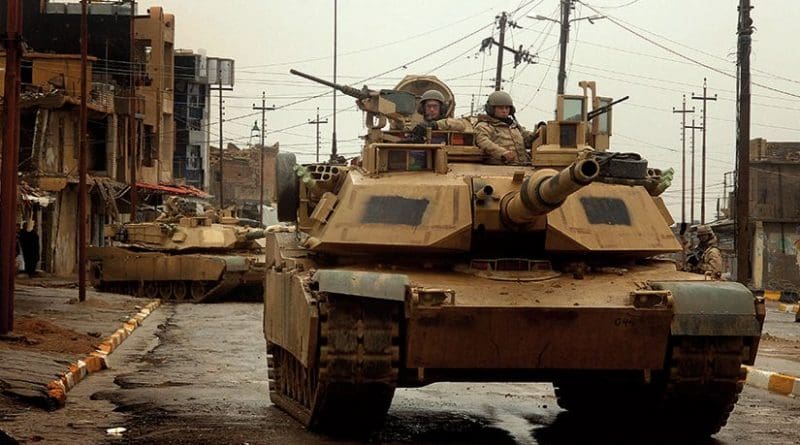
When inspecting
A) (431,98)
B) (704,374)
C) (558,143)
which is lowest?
(704,374)

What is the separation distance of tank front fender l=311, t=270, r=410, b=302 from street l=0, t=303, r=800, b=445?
3.77 feet

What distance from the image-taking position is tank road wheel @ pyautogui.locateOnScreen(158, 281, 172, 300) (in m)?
30.8

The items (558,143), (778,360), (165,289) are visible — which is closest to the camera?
(558,143)

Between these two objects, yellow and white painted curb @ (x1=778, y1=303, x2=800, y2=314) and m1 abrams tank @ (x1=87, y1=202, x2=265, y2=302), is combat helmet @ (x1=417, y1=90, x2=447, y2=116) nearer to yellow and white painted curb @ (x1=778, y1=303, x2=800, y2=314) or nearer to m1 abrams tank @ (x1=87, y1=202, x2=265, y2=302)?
m1 abrams tank @ (x1=87, y1=202, x2=265, y2=302)

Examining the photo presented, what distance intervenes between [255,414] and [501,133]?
3191 millimetres

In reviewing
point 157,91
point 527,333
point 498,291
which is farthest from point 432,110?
point 157,91

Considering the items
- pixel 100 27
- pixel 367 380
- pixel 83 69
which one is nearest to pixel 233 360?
pixel 367 380

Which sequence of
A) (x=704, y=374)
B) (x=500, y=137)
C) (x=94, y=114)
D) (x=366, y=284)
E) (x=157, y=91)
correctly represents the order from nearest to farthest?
1. (x=366, y=284)
2. (x=704, y=374)
3. (x=500, y=137)
4. (x=94, y=114)
5. (x=157, y=91)

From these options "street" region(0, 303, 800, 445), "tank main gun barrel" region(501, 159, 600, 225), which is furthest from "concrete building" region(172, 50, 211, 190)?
"tank main gun barrel" region(501, 159, 600, 225)

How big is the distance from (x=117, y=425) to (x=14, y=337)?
5.92 m

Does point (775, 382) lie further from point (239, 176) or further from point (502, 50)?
point (239, 176)

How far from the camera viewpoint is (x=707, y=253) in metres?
17.0

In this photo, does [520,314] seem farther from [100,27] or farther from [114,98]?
[100,27]

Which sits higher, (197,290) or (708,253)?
(708,253)
